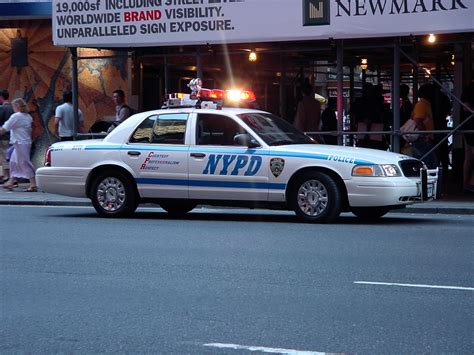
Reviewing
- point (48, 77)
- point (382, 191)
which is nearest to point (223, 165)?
point (382, 191)

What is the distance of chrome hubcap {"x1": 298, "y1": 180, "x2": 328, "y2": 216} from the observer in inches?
500

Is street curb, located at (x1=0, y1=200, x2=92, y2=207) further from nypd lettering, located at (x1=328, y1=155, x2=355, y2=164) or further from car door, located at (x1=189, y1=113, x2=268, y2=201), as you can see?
nypd lettering, located at (x1=328, y1=155, x2=355, y2=164)

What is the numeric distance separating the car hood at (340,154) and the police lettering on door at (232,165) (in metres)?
0.32

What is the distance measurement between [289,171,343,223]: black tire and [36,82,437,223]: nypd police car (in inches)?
0.5

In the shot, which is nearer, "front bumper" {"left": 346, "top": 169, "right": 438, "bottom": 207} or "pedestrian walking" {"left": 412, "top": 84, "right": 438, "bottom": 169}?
"front bumper" {"left": 346, "top": 169, "right": 438, "bottom": 207}

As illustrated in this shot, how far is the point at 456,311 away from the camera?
7.26m

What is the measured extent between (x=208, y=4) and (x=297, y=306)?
1031 cm

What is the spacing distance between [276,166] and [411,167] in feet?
5.81

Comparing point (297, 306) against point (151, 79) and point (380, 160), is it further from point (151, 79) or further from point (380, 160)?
point (151, 79)

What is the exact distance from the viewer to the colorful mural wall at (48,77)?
834 inches

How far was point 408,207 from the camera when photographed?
15.1m

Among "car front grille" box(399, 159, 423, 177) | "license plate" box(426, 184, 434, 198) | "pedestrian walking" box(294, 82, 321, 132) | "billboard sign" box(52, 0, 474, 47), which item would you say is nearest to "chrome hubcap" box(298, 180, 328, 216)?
"car front grille" box(399, 159, 423, 177)

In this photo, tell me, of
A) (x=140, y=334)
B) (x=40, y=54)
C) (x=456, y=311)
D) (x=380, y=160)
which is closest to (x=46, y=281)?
(x=140, y=334)

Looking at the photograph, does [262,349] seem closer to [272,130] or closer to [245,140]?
[245,140]
